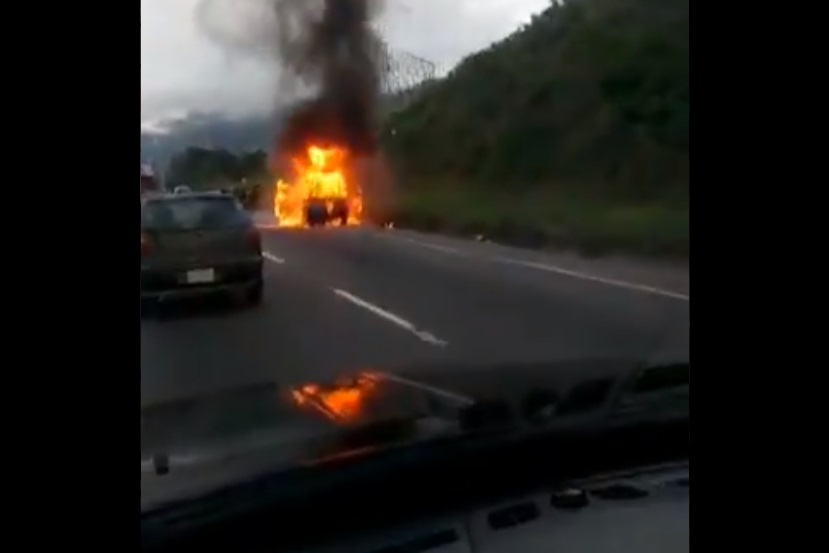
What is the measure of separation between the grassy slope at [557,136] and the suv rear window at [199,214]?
1.80ft

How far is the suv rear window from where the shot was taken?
244 cm

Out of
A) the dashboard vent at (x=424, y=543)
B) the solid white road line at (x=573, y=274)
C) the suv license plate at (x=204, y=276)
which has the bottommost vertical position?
the dashboard vent at (x=424, y=543)

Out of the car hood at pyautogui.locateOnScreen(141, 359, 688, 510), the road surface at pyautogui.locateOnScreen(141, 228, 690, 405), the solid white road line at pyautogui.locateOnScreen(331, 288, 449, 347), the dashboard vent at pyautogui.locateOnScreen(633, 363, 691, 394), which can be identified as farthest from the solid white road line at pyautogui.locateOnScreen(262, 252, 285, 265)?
the solid white road line at pyautogui.locateOnScreen(331, 288, 449, 347)

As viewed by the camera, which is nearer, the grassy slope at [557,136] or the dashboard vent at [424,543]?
the dashboard vent at [424,543]

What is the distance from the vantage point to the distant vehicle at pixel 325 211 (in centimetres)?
319

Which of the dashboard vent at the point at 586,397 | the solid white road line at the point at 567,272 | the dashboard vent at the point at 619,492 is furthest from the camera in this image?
the solid white road line at the point at 567,272

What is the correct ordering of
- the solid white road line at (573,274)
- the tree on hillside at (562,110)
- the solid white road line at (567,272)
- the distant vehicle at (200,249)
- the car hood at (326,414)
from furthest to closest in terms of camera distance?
the solid white road line at (573,274), the solid white road line at (567,272), the tree on hillside at (562,110), the distant vehicle at (200,249), the car hood at (326,414)

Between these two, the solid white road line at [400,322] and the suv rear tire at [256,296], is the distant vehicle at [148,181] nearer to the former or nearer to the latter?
the suv rear tire at [256,296]

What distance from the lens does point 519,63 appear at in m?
3.86

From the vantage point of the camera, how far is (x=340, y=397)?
2891 millimetres

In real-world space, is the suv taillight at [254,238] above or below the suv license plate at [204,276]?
above

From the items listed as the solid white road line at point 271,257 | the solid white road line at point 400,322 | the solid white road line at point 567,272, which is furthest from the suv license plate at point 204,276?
the solid white road line at point 567,272
